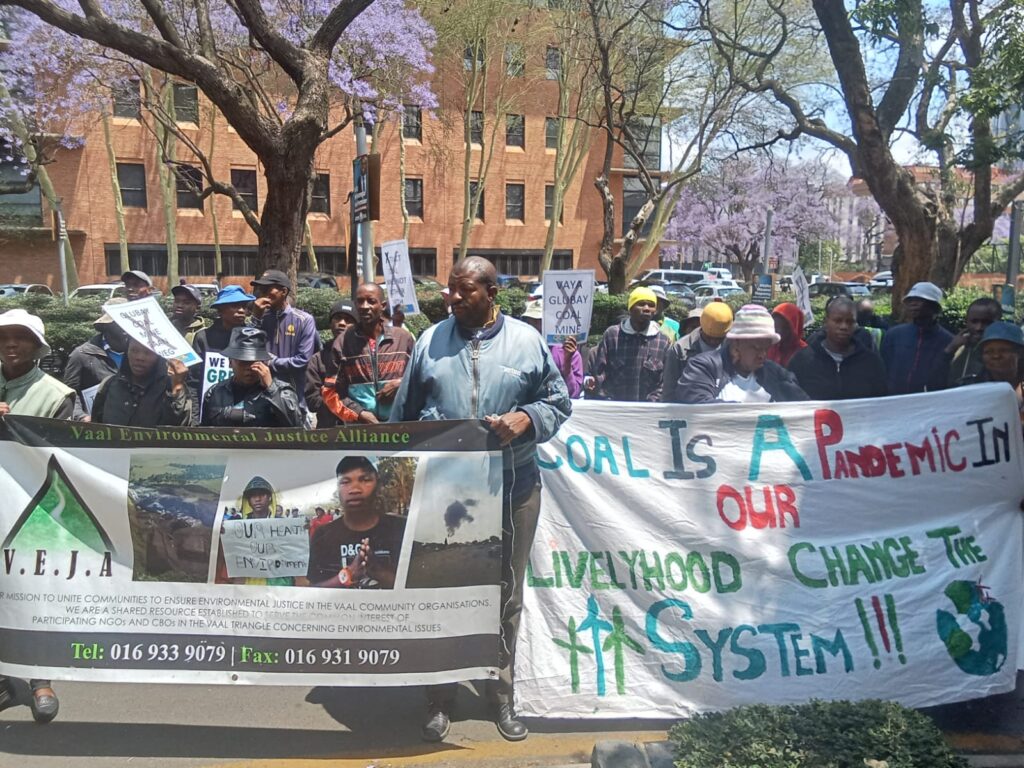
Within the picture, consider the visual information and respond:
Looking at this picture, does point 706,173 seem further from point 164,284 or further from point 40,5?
point 40,5

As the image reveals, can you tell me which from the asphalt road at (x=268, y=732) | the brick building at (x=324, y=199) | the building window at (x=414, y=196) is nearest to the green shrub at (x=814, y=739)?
the asphalt road at (x=268, y=732)

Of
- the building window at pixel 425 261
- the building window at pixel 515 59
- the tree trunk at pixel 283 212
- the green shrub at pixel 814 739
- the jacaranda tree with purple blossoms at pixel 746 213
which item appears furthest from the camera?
the jacaranda tree with purple blossoms at pixel 746 213

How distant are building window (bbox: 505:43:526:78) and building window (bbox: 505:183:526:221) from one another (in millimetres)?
8347

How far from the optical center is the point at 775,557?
3717mm

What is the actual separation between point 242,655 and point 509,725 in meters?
1.13

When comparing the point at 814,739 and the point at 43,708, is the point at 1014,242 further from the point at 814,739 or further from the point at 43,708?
the point at 43,708

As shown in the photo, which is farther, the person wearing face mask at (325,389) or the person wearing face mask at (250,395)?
the person wearing face mask at (325,389)

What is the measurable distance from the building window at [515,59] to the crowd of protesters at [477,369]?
2527 cm

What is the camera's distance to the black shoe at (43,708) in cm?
362

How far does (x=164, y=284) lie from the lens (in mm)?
35062

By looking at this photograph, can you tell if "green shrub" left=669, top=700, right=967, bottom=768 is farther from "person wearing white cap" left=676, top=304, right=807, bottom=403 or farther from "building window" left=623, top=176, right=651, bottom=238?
"building window" left=623, top=176, right=651, bottom=238

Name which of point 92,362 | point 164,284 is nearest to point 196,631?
point 92,362

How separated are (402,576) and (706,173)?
44030mm

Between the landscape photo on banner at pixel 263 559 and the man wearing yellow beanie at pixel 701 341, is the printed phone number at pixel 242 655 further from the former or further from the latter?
the man wearing yellow beanie at pixel 701 341
